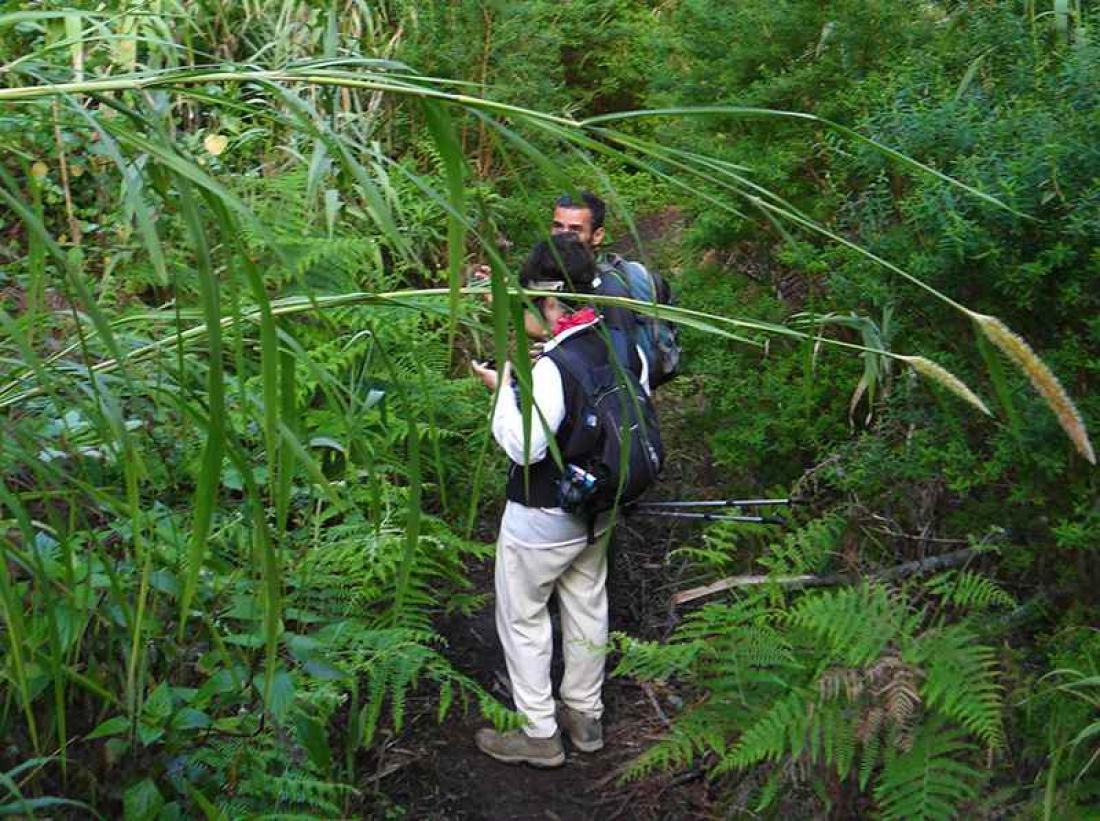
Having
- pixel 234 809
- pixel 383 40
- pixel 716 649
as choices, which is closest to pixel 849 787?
pixel 716 649

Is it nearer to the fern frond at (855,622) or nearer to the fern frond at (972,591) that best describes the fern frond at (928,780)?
the fern frond at (855,622)

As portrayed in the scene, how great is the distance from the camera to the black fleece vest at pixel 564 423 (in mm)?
3953

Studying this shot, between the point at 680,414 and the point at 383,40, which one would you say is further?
Answer: the point at 383,40

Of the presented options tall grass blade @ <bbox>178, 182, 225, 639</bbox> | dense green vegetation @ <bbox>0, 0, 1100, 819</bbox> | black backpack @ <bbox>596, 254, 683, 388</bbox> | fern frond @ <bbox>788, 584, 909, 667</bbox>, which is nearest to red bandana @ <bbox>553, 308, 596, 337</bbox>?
black backpack @ <bbox>596, 254, 683, 388</bbox>

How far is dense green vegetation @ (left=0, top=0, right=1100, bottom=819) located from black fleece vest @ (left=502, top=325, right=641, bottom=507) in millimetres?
351

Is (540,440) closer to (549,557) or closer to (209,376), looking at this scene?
(549,557)

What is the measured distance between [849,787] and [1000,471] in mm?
893

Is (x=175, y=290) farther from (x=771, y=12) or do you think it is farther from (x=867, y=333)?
(x=771, y=12)

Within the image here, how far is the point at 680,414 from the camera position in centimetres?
563

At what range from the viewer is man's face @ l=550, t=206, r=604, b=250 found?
5.11m

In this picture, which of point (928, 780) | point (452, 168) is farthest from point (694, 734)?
point (452, 168)

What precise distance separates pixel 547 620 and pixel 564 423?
30.7 inches

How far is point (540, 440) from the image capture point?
151 inches

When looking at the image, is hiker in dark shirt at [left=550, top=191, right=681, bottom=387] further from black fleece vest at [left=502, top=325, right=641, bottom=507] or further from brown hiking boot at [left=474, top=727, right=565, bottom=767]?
brown hiking boot at [left=474, top=727, right=565, bottom=767]
